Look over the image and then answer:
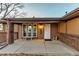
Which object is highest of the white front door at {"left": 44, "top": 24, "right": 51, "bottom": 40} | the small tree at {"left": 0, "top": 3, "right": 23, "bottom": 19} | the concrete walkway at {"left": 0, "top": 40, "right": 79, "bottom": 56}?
the small tree at {"left": 0, "top": 3, "right": 23, "bottom": 19}

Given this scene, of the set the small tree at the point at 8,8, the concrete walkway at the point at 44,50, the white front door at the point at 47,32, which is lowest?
the concrete walkway at the point at 44,50

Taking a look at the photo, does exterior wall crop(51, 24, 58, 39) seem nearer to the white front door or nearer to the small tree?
the white front door

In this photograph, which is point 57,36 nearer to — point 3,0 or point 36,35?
point 36,35

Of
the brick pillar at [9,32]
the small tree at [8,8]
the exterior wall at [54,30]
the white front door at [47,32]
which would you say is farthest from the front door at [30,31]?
the brick pillar at [9,32]

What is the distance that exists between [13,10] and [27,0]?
11.1m

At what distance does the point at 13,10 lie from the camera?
60.3 feet

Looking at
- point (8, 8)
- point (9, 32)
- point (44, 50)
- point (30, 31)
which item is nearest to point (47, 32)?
point (30, 31)

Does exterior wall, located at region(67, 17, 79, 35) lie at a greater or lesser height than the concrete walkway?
greater

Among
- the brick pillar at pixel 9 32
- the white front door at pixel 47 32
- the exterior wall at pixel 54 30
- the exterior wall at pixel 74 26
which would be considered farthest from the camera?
the exterior wall at pixel 54 30

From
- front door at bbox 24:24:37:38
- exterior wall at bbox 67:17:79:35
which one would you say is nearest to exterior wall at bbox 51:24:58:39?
front door at bbox 24:24:37:38

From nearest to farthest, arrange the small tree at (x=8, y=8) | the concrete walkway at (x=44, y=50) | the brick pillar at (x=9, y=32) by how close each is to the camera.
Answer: the concrete walkway at (x=44, y=50), the brick pillar at (x=9, y=32), the small tree at (x=8, y=8)

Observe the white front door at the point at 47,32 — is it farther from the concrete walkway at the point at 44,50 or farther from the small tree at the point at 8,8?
the concrete walkway at the point at 44,50

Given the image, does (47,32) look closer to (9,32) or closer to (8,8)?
(8,8)

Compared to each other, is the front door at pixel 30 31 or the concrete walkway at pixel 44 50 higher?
the front door at pixel 30 31
